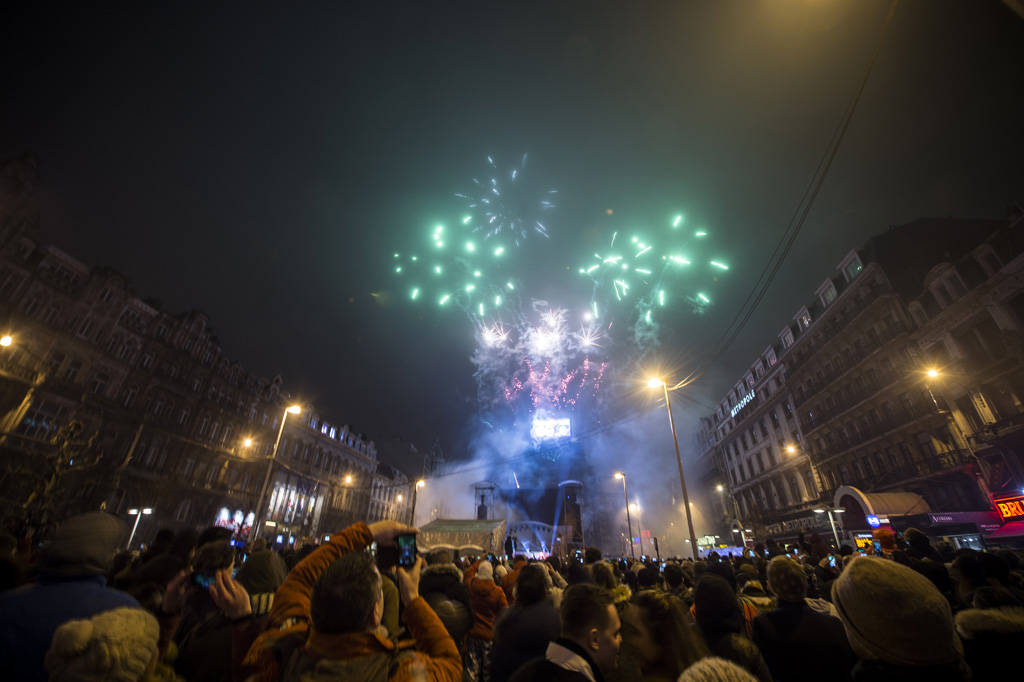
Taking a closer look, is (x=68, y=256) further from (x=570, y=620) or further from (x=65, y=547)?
(x=570, y=620)

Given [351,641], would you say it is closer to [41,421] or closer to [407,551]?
[407,551]

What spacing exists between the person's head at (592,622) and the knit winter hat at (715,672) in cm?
105

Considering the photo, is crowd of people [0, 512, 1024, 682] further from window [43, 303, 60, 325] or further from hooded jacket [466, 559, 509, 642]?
window [43, 303, 60, 325]

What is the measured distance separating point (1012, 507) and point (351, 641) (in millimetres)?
27246

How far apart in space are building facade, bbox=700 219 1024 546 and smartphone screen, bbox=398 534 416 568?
2184 centimetres

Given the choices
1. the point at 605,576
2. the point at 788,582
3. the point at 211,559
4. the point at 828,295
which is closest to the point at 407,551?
the point at 211,559

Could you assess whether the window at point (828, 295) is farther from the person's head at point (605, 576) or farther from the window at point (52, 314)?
the window at point (52, 314)

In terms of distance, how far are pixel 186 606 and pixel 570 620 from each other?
10.7ft

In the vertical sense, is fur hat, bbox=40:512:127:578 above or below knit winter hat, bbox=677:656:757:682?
above

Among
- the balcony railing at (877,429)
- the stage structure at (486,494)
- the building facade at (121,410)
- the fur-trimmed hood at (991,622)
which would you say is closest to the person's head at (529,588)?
the fur-trimmed hood at (991,622)

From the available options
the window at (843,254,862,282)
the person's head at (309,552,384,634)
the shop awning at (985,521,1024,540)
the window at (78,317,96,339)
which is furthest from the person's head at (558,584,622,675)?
the window at (843,254,862,282)

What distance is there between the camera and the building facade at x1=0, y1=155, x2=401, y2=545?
23953 mm

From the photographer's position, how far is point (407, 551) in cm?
294

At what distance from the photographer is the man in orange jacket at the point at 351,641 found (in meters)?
2.01
